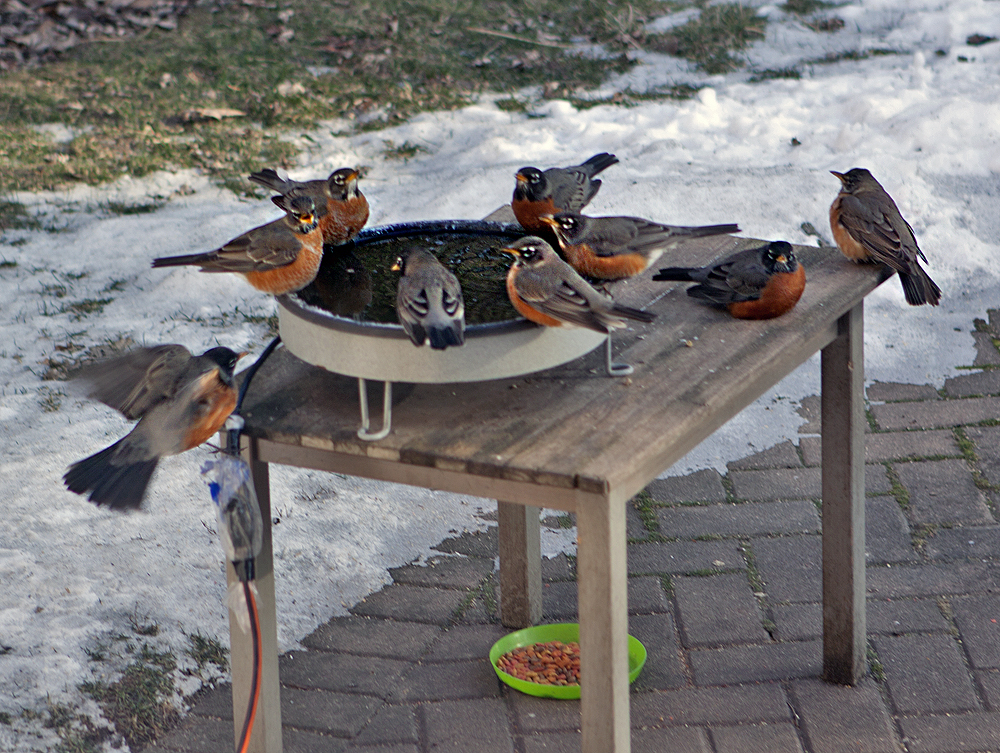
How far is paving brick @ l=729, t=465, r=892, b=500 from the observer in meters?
4.00

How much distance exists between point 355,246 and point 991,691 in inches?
80.6

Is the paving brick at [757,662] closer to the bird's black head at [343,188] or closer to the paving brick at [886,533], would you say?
the paving brick at [886,533]

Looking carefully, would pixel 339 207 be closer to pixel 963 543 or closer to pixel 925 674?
pixel 925 674

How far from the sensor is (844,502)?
296 cm

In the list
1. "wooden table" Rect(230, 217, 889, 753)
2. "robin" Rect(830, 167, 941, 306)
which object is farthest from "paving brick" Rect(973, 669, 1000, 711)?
"robin" Rect(830, 167, 941, 306)

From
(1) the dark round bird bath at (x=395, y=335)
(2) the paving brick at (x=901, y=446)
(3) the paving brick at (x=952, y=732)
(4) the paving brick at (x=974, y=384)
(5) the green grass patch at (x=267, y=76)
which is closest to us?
(1) the dark round bird bath at (x=395, y=335)

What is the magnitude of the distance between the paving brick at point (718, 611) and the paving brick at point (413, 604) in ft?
2.26

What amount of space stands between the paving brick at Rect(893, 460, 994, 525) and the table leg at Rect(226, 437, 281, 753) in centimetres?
228

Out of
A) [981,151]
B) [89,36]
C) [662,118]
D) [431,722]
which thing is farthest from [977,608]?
[89,36]

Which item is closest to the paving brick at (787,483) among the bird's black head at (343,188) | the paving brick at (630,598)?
the paving brick at (630,598)

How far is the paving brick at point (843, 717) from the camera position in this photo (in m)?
2.88

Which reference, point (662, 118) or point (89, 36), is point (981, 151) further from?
point (89, 36)

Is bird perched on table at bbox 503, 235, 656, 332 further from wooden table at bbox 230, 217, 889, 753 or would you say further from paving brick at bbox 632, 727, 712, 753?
paving brick at bbox 632, 727, 712, 753

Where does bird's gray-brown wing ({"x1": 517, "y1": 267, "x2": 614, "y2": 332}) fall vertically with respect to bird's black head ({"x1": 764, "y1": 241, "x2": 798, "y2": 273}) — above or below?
above
